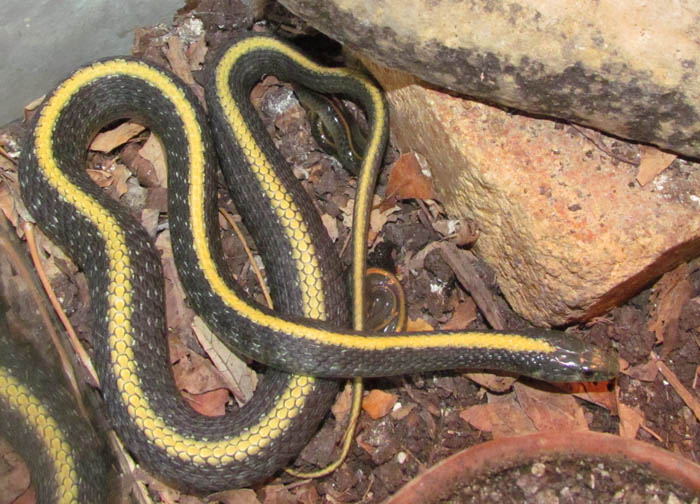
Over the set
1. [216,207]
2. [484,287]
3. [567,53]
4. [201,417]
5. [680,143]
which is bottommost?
[484,287]

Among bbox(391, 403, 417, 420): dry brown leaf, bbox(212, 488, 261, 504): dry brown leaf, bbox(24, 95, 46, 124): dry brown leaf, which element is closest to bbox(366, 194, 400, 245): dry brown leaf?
bbox(391, 403, 417, 420): dry brown leaf

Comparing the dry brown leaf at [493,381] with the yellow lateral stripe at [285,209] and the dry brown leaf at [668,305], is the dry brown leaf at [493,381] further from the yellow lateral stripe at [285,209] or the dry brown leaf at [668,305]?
the yellow lateral stripe at [285,209]

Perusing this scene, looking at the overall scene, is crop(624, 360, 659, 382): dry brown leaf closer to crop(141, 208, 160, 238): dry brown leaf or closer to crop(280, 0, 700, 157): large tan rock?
crop(280, 0, 700, 157): large tan rock

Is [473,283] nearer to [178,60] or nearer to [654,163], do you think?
[654,163]

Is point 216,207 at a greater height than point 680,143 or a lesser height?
greater

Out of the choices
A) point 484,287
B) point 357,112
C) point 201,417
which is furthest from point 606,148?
point 201,417

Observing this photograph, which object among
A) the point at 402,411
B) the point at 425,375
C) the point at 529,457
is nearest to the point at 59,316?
the point at 402,411

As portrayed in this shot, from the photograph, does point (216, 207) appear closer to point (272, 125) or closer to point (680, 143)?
point (272, 125)
